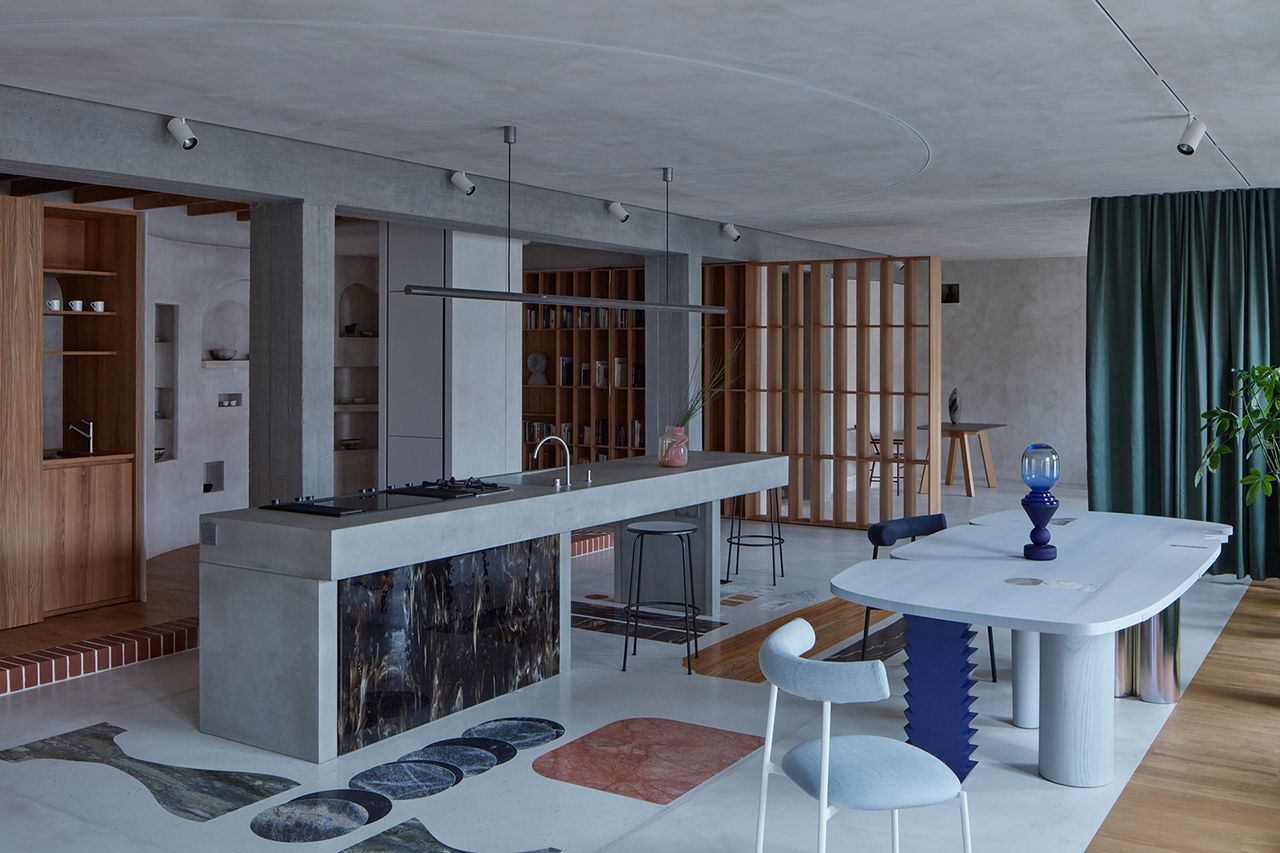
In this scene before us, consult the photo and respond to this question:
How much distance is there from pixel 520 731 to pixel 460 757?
14.9 inches

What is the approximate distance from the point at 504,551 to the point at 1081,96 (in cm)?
331

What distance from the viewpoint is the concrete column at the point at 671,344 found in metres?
9.74

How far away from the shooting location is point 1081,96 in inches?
199

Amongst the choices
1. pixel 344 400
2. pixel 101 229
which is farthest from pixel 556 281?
pixel 101 229

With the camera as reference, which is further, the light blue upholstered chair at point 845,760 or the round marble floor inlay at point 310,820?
the round marble floor inlay at point 310,820

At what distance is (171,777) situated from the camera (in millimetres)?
4199

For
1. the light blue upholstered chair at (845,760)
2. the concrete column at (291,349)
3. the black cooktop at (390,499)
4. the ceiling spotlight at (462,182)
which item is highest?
the ceiling spotlight at (462,182)

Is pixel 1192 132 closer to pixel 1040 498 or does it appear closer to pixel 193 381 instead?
pixel 1040 498

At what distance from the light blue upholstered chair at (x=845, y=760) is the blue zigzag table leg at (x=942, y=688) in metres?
1.01

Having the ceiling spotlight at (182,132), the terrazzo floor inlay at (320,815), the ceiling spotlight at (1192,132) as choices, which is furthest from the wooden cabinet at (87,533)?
the ceiling spotlight at (1192,132)

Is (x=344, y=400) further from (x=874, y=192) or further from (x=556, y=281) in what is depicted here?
(x=874, y=192)

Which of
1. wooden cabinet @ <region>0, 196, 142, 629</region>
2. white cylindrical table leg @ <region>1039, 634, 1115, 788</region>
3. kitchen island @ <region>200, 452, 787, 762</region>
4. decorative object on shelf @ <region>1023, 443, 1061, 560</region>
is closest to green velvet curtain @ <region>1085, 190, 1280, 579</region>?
decorative object on shelf @ <region>1023, 443, 1061, 560</region>

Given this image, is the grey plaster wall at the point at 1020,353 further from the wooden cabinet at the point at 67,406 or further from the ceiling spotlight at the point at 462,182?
the wooden cabinet at the point at 67,406

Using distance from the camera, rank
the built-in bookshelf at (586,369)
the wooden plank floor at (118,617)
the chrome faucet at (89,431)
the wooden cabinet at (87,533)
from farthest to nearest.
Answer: the built-in bookshelf at (586,369) < the chrome faucet at (89,431) < the wooden cabinet at (87,533) < the wooden plank floor at (118,617)
